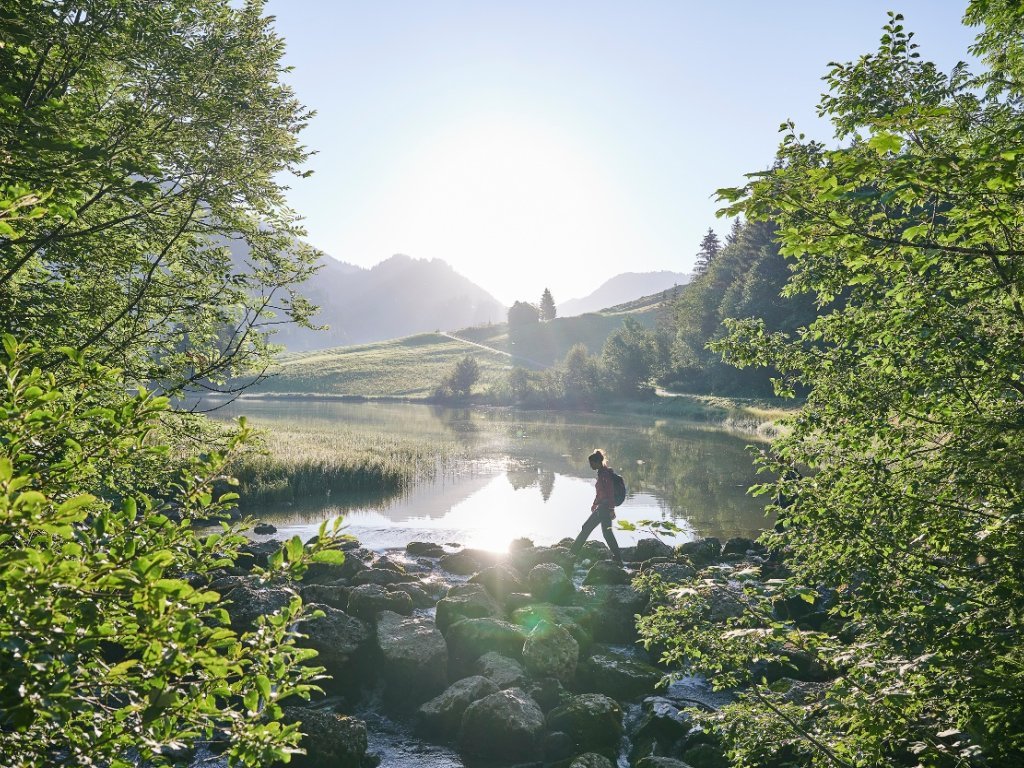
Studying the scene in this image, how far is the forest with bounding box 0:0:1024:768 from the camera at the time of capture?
235 centimetres

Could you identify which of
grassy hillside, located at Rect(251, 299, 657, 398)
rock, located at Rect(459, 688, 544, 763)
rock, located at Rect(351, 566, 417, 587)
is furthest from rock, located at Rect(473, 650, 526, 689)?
grassy hillside, located at Rect(251, 299, 657, 398)

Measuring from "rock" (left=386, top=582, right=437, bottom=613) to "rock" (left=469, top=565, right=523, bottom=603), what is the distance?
3.62ft

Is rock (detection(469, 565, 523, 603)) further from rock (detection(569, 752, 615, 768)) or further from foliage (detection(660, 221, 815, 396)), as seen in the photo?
foliage (detection(660, 221, 815, 396))

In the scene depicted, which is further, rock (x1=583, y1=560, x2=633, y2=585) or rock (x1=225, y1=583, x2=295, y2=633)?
rock (x1=583, y1=560, x2=633, y2=585)

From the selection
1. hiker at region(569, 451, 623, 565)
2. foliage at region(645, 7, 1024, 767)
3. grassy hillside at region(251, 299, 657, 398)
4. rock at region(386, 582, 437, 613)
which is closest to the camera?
foliage at region(645, 7, 1024, 767)

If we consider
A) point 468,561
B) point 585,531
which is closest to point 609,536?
point 585,531

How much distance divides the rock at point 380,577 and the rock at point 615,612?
180 inches

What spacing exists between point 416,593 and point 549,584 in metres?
3.21

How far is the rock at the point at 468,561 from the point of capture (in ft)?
55.6

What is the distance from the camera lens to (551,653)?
34.5ft

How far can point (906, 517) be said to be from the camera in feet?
15.9

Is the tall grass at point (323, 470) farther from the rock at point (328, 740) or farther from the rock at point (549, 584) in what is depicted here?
the rock at point (328, 740)

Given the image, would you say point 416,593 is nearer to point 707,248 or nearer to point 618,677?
point 618,677

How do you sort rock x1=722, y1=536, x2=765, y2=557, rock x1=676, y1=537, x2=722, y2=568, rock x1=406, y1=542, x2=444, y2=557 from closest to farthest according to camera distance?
rock x1=676, y1=537, x2=722, y2=568 → rock x1=722, y1=536, x2=765, y2=557 → rock x1=406, y1=542, x2=444, y2=557
